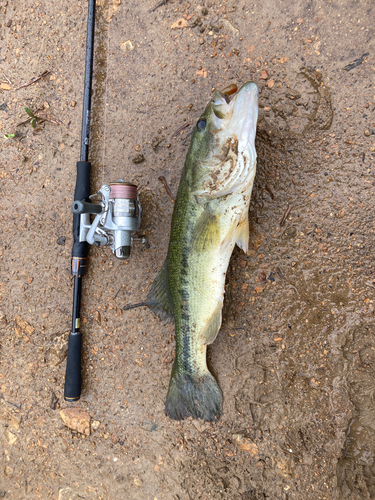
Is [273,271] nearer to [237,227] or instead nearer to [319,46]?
[237,227]

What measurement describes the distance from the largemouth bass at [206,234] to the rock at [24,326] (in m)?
1.51

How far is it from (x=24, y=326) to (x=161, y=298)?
1.56 metres

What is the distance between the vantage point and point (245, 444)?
104 inches

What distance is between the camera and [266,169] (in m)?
2.59

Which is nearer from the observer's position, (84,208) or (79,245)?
(84,208)

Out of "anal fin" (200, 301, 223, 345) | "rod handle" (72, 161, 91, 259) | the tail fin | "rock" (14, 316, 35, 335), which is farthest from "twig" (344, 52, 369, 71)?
"rock" (14, 316, 35, 335)

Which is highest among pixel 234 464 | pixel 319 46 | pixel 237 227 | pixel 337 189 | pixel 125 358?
pixel 319 46

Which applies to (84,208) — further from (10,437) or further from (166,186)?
(10,437)

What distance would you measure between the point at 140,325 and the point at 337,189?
6.76 ft

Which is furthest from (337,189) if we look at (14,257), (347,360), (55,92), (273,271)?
(14,257)

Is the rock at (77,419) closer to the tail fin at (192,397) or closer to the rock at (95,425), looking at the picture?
the rock at (95,425)

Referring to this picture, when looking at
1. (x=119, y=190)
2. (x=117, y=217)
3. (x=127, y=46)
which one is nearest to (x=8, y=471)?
(x=117, y=217)

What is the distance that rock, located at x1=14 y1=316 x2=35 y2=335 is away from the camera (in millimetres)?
3145

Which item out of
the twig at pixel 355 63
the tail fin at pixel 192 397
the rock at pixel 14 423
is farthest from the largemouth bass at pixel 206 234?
the rock at pixel 14 423
